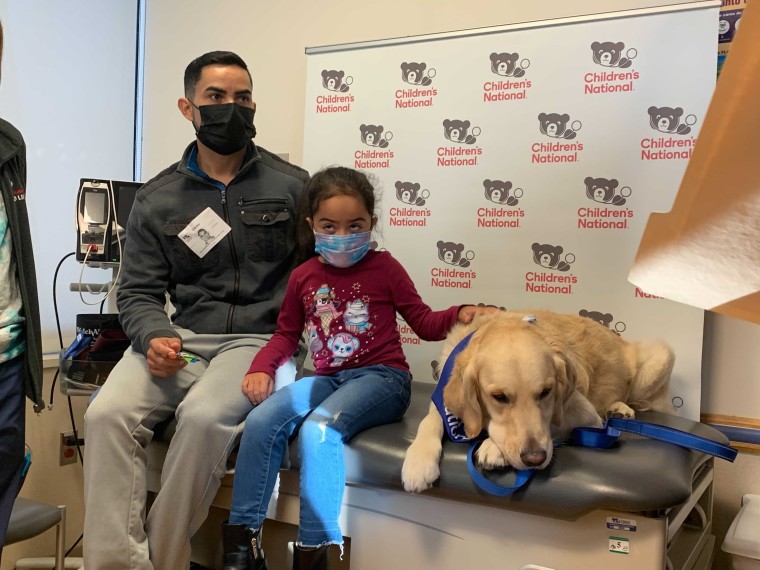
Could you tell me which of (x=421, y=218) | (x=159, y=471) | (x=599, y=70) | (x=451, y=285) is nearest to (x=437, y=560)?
(x=159, y=471)

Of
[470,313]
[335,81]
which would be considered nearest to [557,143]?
[470,313]

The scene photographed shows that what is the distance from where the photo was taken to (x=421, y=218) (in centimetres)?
262

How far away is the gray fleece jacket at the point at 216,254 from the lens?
6.82ft

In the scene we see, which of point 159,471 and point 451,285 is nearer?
point 159,471

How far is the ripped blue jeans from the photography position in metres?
1.53

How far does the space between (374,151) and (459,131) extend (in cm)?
39

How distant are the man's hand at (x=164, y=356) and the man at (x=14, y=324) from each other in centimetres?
34

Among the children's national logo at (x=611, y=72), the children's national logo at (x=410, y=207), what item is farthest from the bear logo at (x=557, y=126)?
the children's national logo at (x=410, y=207)

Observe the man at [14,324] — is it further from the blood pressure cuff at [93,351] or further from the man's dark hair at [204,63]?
the man's dark hair at [204,63]

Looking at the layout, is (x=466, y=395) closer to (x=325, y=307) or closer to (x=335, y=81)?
(x=325, y=307)

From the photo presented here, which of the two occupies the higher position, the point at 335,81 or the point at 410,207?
the point at 335,81

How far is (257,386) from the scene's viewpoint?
1.77 m

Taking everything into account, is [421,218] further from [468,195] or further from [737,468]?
[737,468]

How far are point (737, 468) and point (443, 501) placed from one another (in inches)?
52.6
